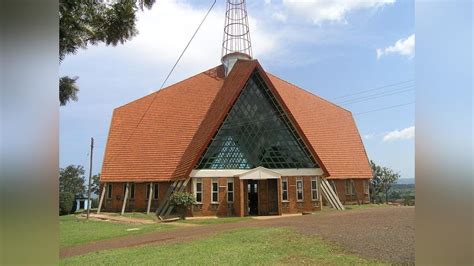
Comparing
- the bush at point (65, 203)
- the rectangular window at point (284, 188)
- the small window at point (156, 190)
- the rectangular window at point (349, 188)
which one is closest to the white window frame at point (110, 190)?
the small window at point (156, 190)

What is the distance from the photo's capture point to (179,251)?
979cm

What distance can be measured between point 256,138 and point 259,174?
2.46 meters

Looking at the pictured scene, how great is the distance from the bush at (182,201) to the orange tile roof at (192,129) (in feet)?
3.82

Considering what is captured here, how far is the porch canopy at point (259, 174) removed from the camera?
21.6 m

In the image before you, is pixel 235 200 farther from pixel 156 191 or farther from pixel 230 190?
pixel 156 191

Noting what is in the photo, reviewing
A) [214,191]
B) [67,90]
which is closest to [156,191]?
[214,191]

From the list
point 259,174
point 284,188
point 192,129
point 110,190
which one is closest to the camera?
point 259,174

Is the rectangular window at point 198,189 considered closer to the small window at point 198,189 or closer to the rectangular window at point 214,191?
the small window at point 198,189

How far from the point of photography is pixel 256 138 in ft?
75.3

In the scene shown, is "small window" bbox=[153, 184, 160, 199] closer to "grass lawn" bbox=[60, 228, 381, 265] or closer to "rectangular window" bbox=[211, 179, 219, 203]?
"rectangular window" bbox=[211, 179, 219, 203]

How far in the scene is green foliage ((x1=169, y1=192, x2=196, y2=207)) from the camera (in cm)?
2089

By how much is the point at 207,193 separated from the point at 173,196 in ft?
6.46

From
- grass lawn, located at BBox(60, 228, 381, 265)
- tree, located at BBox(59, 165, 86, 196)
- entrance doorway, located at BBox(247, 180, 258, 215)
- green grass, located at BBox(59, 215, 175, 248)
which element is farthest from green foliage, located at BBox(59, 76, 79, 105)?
tree, located at BBox(59, 165, 86, 196)
